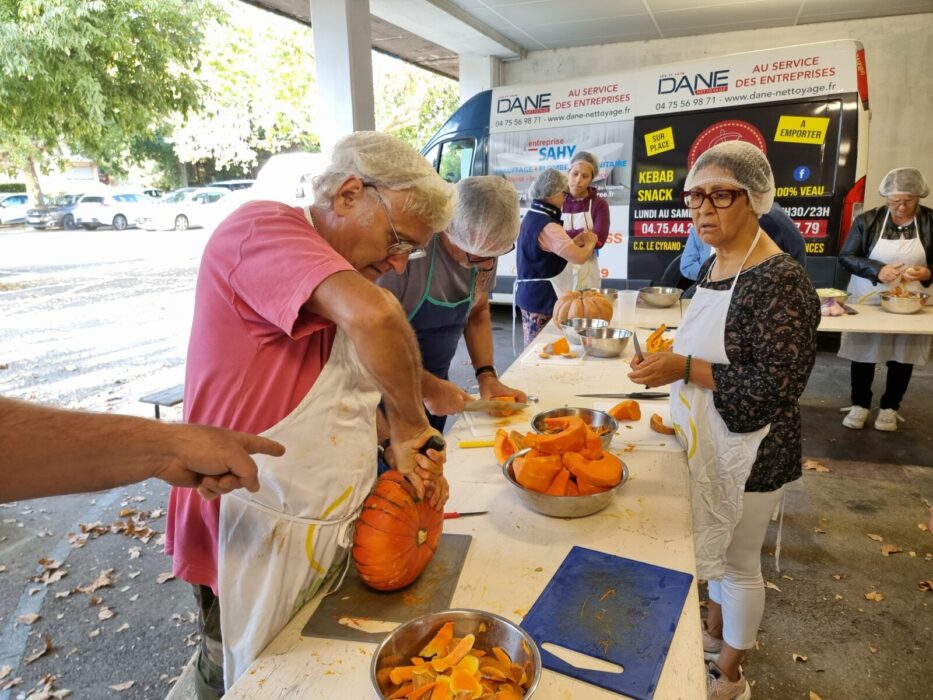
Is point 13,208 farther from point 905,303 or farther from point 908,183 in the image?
point 905,303

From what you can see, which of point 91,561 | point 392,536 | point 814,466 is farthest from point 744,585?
point 91,561

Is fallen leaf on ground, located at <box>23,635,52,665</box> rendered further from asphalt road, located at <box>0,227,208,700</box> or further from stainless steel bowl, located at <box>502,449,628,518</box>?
stainless steel bowl, located at <box>502,449,628,518</box>

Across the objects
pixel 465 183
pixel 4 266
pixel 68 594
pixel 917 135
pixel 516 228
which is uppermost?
pixel 917 135

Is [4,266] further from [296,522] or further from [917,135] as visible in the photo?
[917,135]

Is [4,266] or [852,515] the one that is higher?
[4,266]

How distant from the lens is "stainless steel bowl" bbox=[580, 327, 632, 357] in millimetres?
3539

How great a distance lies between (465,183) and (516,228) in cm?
33

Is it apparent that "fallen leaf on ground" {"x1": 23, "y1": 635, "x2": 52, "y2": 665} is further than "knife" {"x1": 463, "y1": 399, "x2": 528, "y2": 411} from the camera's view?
Yes

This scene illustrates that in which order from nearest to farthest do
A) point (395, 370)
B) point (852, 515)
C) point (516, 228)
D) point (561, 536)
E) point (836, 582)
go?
point (395, 370), point (561, 536), point (516, 228), point (836, 582), point (852, 515)

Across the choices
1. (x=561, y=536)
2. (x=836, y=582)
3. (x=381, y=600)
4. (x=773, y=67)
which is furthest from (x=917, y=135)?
(x=381, y=600)

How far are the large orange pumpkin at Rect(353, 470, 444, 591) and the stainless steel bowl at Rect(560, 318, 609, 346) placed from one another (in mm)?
2400

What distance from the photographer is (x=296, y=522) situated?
4.46 ft

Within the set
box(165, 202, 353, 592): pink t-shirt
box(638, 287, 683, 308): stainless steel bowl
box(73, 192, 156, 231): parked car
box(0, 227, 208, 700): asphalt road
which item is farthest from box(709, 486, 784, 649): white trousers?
box(73, 192, 156, 231): parked car

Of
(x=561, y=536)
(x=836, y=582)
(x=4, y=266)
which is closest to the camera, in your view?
(x=561, y=536)
